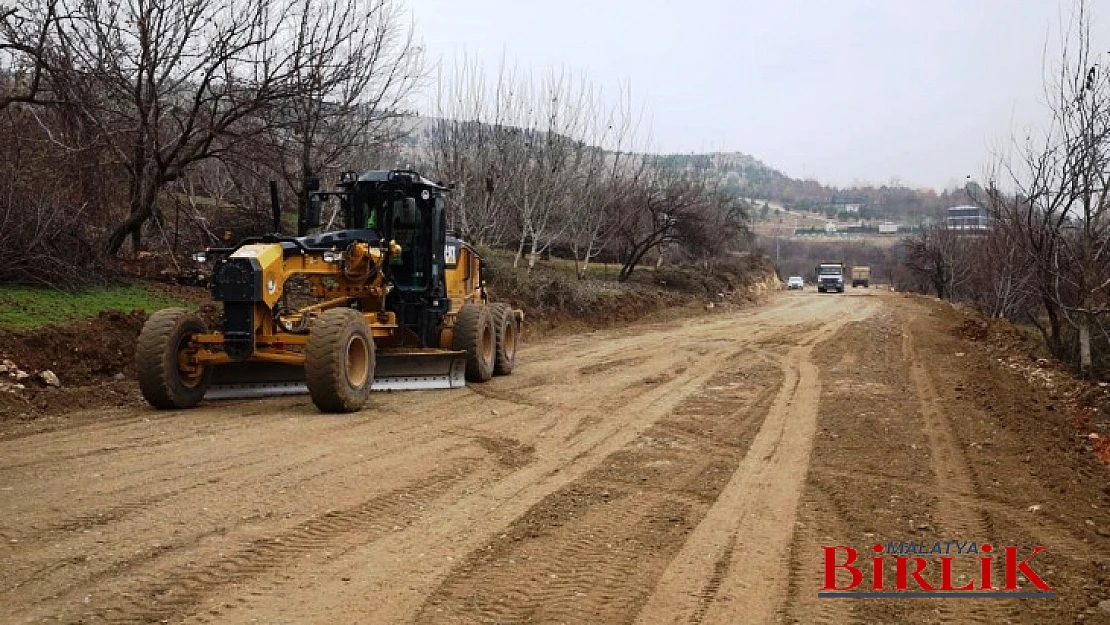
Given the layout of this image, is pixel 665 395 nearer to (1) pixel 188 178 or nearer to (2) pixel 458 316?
(2) pixel 458 316

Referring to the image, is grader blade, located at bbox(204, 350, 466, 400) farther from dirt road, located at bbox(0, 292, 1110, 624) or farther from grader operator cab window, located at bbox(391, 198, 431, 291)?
grader operator cab window, located at bbox(391, 198, 431, 291)

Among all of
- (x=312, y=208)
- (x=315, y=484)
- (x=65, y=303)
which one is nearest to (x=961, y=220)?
(x=312, y=208)

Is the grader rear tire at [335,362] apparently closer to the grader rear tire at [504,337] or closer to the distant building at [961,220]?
the grader rear tire at [504,337]

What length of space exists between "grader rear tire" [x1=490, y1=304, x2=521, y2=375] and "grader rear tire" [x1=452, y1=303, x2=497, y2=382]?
578 mm

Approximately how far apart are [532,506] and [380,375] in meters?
5.31

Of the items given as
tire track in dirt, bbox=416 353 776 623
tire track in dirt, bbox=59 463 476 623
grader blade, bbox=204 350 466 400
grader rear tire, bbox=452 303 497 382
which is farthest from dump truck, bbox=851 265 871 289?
tire track in dirt, bbox=59 463 476 623

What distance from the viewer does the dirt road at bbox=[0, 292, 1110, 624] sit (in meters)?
4.56

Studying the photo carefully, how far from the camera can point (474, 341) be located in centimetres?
1245

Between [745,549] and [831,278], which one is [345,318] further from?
[831,278]

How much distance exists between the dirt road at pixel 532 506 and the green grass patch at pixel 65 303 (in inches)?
128

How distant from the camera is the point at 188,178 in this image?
20.4 metres

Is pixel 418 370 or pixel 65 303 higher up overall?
pixel 65 303

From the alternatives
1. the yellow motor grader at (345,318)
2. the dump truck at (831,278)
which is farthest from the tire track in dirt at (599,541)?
the dump truck at (831,278)

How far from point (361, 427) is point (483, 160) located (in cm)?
1871
